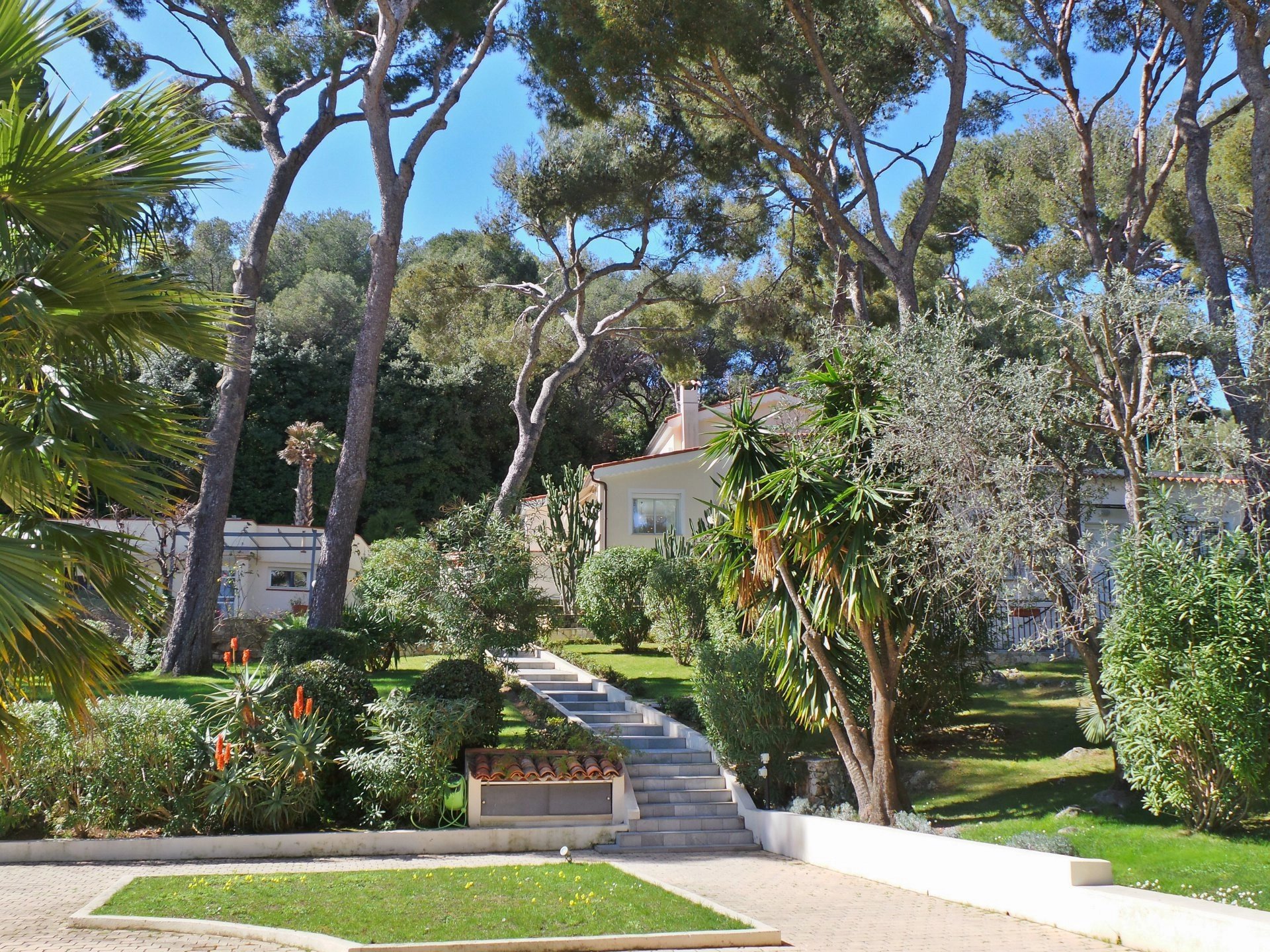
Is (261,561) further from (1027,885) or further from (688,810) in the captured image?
(1027,885)

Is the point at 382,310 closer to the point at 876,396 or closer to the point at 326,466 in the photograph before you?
the point at 876,396

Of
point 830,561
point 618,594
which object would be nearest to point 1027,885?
point 830,561

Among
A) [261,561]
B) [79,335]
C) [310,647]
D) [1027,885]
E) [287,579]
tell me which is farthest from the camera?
[287,579]

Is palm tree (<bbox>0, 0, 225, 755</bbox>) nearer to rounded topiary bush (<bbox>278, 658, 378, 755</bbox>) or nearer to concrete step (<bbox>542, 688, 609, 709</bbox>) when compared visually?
rounded topiary bush (<bbox>278, 658, 378, 755</bbox>)

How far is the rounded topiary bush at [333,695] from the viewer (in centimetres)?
1364

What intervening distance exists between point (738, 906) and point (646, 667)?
11.3 meters

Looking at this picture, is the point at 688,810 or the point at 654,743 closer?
the point at 688,810

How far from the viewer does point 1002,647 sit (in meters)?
19.8

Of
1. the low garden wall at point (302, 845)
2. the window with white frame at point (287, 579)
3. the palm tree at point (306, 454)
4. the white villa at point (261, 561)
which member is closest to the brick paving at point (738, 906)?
the low garden wall at point (302, 845)

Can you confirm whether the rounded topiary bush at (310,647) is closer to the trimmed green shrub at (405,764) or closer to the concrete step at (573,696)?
the trimmed green shrub at (405,764)

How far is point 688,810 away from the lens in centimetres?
1463

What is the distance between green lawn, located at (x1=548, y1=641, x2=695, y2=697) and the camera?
1900 centimetres

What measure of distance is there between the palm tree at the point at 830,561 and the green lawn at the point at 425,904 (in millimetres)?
3603

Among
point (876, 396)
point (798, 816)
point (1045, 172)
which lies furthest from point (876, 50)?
point (798, 816)
